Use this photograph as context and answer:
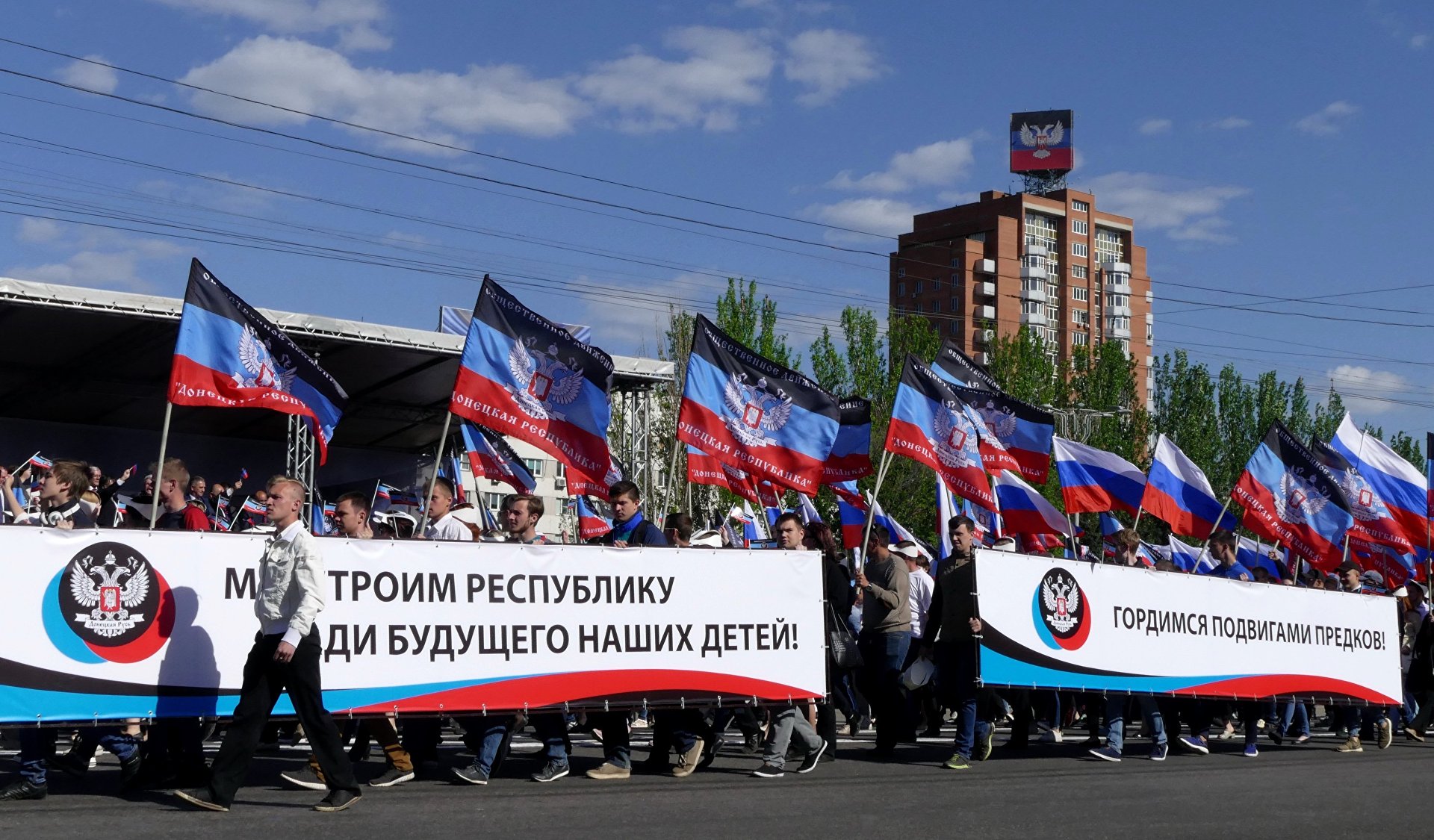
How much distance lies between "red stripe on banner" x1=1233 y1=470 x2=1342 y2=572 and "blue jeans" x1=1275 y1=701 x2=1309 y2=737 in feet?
8.57

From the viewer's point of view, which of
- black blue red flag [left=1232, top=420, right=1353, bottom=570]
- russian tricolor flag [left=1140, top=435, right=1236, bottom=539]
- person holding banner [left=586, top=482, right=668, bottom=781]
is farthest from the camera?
russian tricolor flag [left=1140, top=435, right=1236, bottom=539]

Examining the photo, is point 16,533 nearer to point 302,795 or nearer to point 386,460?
point 302,795

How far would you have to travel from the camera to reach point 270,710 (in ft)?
26.4

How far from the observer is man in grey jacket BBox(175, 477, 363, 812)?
784 cm

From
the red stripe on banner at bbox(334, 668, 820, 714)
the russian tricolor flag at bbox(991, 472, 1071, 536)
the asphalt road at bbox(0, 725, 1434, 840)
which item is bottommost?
the asphalt road at bbox(0, 725, 1434, 840)

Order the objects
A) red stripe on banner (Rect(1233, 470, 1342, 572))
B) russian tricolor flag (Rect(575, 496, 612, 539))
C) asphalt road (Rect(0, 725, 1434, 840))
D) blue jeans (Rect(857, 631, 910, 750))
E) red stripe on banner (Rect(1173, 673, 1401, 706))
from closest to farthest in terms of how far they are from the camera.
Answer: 1. asphalt road (Rect(0, 725, 1434, 840))
2. blue jeans (Rect(857, 631, 910, 750))
3. red stripe on banner (Rect(1173, 673, 1401, 706))
4. red stripe on banner (Rect(1233, 470, 1342, 572))
5. russian tricolor flag (Rect(575, 496, 612, 539))

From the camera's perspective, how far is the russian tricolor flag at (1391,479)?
66.7 ft

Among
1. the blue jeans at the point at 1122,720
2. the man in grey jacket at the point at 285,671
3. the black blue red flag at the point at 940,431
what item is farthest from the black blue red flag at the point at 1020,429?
the man in grey jacket at the point at 285,671

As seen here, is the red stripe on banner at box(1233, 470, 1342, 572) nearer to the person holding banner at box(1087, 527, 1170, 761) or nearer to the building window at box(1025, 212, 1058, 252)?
the person holding banner at box(1087, 527, 1170, 761)

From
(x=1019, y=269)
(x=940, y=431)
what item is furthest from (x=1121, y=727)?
(x=1019, y=269)

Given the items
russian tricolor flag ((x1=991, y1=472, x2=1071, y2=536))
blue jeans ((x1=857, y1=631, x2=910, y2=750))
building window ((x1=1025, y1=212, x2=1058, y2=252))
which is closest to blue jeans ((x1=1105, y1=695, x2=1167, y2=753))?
blue jeans ((x1=857, y1=631, x2=910, y2=750))

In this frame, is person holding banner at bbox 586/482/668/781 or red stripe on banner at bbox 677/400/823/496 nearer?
person holding banner at bbox 586/482/668/781

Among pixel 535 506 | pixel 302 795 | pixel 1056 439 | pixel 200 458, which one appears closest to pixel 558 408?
pixel 535 506

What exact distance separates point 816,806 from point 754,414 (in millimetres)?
6074
